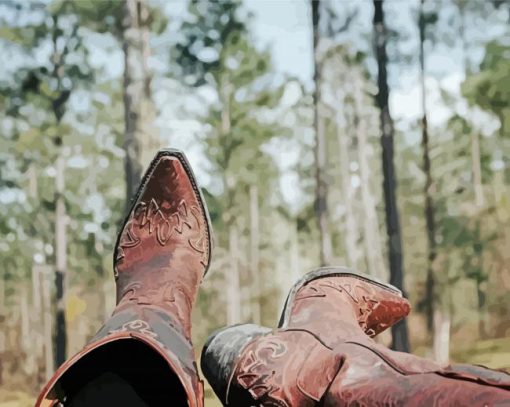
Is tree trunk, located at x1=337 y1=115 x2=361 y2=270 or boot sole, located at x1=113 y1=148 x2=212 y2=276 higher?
boot sole, located at x1=113 y1=148 x2=212 y2=276

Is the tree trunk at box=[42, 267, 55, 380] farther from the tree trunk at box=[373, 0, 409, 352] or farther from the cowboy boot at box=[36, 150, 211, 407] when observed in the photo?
the cowboy boot at box=[36, 150, 211, 407]

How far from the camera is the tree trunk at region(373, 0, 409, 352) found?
967 cm

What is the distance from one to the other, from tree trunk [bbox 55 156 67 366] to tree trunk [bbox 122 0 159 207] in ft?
31.1

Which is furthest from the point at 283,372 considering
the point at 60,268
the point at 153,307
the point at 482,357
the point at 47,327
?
the point at 47,327

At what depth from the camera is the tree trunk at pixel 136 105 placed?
6.08 m

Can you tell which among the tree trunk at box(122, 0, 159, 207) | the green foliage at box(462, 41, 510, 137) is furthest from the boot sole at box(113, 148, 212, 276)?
the green foliage at box(462, 41, 510, 137)

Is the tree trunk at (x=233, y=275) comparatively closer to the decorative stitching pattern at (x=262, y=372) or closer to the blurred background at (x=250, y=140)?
the blurred background at (x=250, y=140)

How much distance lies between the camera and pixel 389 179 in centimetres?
1040

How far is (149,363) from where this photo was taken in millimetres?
1762

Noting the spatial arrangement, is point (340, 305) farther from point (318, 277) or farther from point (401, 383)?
point (401, 383)

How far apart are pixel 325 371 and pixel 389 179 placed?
907 centimetres

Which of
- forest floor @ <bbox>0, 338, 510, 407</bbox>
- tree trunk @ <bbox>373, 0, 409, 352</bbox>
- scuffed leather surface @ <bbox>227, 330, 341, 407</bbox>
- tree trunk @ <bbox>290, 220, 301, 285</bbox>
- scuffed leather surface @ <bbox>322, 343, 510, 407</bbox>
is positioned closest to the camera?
scuffed leather surface @ <bbox>322, 343, 510, 407</bbox>

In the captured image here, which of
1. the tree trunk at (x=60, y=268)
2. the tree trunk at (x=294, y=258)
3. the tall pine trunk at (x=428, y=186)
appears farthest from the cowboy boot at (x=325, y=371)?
the tree trunk at (x=294, y=258)

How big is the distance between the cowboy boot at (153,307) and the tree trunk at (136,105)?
3.05m
